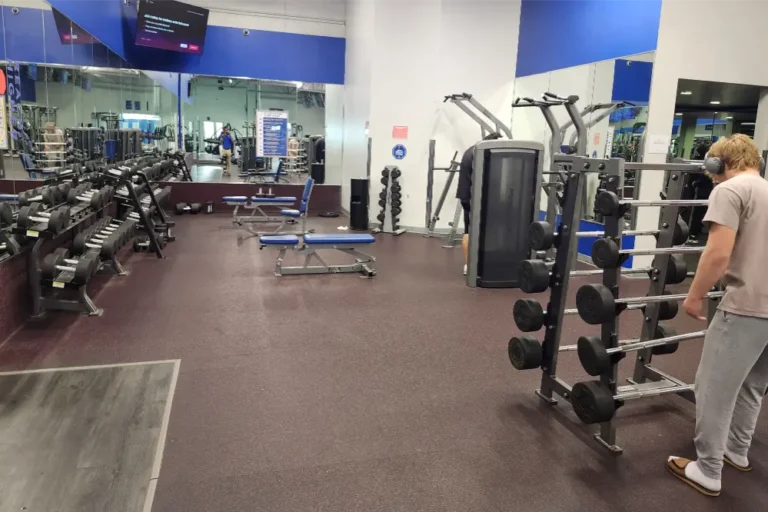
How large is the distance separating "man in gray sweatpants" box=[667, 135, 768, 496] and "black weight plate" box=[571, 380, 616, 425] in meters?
0.34

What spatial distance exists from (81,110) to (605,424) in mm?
7213

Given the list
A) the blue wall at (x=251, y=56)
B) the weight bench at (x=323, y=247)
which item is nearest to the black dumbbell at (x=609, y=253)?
the weight bench at (x=323, y=247)

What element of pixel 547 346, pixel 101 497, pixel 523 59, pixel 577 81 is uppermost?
pixel 523 59

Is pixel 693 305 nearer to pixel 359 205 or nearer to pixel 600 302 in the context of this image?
pixel 600 302

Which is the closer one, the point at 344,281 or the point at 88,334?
the point at 88,334

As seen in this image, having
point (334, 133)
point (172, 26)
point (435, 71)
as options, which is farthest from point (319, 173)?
point (435, 71)

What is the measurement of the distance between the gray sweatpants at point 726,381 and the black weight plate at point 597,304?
1.20 feet

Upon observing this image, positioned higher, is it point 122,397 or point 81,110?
point 81,110

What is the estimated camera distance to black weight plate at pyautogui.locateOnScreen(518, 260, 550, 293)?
2.66m

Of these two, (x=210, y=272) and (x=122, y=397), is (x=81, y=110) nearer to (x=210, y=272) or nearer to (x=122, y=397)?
(x=210, y=272)

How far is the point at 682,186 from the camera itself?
2547 millimetres

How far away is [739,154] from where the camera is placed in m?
1.97

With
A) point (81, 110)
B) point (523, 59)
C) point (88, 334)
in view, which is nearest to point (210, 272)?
point (88, 334)

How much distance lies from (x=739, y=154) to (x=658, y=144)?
392 centimetres
